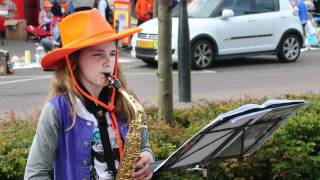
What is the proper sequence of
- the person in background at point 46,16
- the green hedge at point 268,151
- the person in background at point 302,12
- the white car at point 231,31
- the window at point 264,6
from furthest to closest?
the person in background at point 46,16 < the person in background at point 302,12 < the window at point 264,6 < the white car at point 231,31 < the green hedge at point 268,151

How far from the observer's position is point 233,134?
2.85 metres

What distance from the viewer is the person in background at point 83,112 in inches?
99.8

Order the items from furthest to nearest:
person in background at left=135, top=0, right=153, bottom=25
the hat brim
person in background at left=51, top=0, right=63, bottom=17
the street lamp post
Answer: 1. person in background at left=51, top=0, right=63, bottom=17
2. person in background at left=135, top=0, right=153, bottom=25
3. the street lamp post
4. the hat brim

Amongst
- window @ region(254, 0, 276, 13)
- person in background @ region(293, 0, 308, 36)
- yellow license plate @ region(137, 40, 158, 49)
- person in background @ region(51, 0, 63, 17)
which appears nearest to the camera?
yellow license plate @ region(137, 40, 158, 49)

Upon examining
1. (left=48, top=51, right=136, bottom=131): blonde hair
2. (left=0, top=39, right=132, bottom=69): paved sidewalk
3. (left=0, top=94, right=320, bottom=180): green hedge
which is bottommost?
(left=0, top=39, right=132, bottom=69): paved sidewalk

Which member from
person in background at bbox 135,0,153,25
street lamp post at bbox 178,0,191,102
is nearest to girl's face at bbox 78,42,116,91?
street lamp post at bbox 178,0,191,102

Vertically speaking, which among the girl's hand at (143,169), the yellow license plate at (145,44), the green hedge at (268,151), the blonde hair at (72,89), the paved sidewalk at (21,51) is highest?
the blonde hair at (72,89)

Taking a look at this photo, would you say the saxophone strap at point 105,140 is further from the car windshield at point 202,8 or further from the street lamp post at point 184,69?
the car windshield at point 202,8

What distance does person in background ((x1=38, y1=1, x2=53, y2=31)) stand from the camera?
2009 centimetres

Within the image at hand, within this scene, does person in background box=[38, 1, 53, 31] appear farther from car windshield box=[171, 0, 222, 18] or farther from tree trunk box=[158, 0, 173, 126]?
tree trunk box=[158, 0, 173, 126]

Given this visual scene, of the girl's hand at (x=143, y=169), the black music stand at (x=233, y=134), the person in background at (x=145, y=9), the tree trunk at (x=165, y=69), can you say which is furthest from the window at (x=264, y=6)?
the girl's hand at (x=143, y=169)

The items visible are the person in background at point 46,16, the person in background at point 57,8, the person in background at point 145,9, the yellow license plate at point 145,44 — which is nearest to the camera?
the yellow license plate at point 145,44

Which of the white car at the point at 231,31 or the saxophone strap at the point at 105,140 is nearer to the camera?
the saxophone strap at the point at 105,140

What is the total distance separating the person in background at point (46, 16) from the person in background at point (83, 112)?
57.8ft
